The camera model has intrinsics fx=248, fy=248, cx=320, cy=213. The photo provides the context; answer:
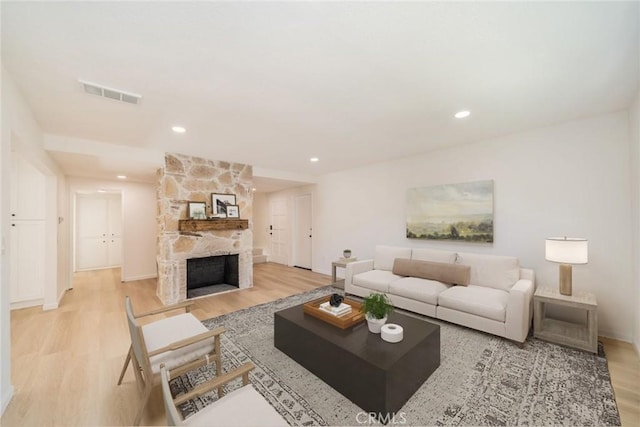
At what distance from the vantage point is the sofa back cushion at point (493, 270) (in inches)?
123

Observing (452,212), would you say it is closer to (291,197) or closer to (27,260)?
(291,197)

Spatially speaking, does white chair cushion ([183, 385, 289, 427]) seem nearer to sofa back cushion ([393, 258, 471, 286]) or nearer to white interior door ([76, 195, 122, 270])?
sofa back cushion ([393, 258, 471, 286])

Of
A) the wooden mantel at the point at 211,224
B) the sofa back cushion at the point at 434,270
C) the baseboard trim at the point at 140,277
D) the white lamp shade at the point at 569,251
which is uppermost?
the wooden mantel at the point at 211,224

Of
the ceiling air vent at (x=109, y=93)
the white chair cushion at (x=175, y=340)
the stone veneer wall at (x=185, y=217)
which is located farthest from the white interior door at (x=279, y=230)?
the ceiling air vent at (x=109, y=93)

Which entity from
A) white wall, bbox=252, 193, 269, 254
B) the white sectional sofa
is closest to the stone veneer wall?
the white sectional sofa

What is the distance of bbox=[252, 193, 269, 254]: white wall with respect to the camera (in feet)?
27.0

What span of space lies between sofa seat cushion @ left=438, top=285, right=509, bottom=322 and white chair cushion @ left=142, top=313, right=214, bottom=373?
2696 millimetres

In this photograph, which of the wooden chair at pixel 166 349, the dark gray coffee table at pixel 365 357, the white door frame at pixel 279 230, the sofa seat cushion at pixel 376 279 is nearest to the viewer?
the wooden chair at pixel 166 349

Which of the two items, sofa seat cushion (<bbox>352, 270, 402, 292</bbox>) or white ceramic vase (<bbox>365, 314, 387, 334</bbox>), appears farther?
sofa seat cushion (<bbox>352, 270, 402, 292</bbox>)

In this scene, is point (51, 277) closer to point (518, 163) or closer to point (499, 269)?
point (499, 269)

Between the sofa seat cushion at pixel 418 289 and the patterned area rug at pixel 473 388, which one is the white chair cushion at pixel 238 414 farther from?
the sofa seat cushion at pixel 418 289

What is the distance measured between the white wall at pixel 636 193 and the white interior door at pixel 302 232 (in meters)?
5.36

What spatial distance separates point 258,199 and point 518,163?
683 cm

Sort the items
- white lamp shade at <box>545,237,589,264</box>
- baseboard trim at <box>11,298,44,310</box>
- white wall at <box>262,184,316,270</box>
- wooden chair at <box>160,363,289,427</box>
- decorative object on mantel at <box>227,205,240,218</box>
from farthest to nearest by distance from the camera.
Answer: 1. white wall at <box>262,184,316,270</box>
2. decorative object on mantel at <box>227,205,240,218</box>
3. baseboard trim at <box>11,298,44,310</box>
4. white lamp shade at <box>545,237,589,264</box>
5. wooden chair at <box>160,363,289,427</box>
